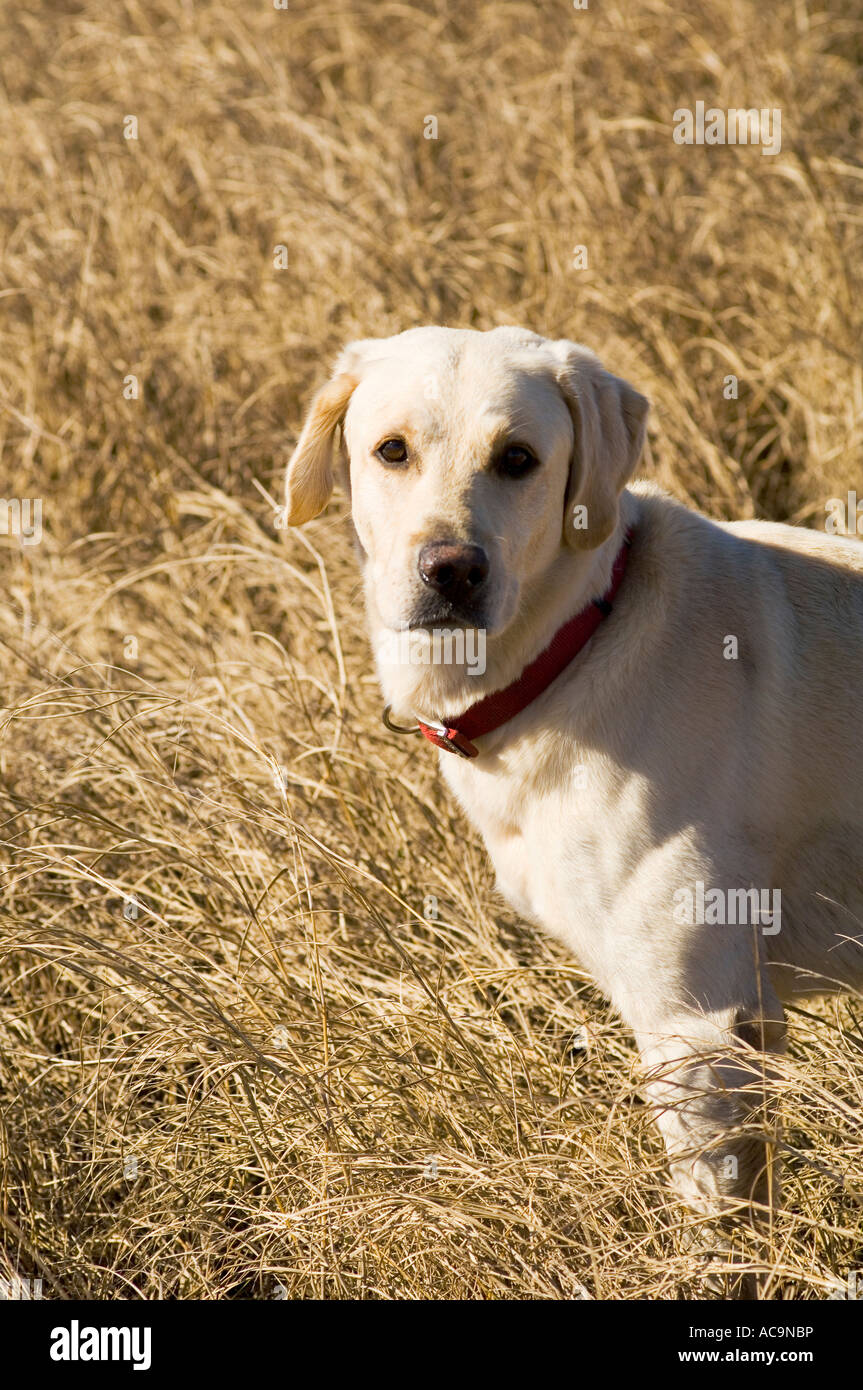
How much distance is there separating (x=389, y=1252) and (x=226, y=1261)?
40 cm

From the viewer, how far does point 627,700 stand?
238 centimetres

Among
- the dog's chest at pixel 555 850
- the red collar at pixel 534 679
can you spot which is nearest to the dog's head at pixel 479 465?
the red collar at pixel 534 679

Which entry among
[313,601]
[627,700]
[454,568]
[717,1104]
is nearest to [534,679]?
[627,700]

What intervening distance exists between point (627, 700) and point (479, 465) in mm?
491

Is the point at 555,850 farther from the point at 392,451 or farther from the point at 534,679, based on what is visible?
the point at 392,451

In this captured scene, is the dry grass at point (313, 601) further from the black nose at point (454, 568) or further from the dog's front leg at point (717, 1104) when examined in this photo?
the black nose at point (454, 568)

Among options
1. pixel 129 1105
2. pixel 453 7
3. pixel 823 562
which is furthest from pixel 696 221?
pixel 129 1105

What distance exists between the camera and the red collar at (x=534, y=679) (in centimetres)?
243

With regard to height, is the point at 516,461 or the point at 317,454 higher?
the point at 317,454

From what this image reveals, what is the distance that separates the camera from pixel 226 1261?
257cm

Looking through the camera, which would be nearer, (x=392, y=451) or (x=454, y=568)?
(x=454, y=568)

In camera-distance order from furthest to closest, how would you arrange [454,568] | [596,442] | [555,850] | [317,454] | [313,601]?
[313,601], [317,454], [596,442], [555,850], [454,568]

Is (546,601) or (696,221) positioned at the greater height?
(696,221)
